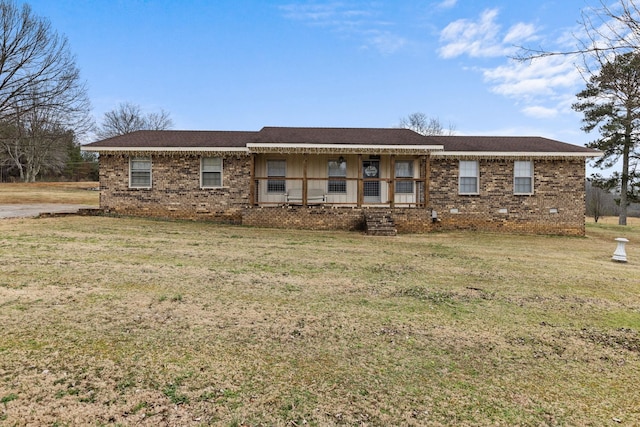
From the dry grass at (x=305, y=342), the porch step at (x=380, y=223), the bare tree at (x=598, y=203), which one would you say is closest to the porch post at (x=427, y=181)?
the porch step at (x=380, y=223)

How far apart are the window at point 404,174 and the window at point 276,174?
4.79m

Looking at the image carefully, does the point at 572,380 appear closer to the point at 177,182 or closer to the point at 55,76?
the point at 177,182

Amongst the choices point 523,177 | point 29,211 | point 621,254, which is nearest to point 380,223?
point 523,177

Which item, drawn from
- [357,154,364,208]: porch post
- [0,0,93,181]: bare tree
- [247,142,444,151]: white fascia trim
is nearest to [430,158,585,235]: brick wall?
[247,142,444,151]: white fascia trim

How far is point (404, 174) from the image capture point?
15391mm

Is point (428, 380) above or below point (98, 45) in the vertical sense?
below

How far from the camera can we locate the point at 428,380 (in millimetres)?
3105

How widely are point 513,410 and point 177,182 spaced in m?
14.1

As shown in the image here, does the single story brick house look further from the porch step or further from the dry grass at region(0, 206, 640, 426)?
the dry grass at region(0, 206, 640, 426)

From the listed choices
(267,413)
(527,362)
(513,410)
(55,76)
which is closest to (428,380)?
(513,410)

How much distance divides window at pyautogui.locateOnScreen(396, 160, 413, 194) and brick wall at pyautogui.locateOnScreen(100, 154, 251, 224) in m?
6.28

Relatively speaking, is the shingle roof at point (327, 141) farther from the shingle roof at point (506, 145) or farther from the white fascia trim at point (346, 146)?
the white fascia trim at point (346, 146)

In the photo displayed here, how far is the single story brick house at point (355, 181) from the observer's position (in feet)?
47.2

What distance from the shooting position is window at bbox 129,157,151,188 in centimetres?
1459
